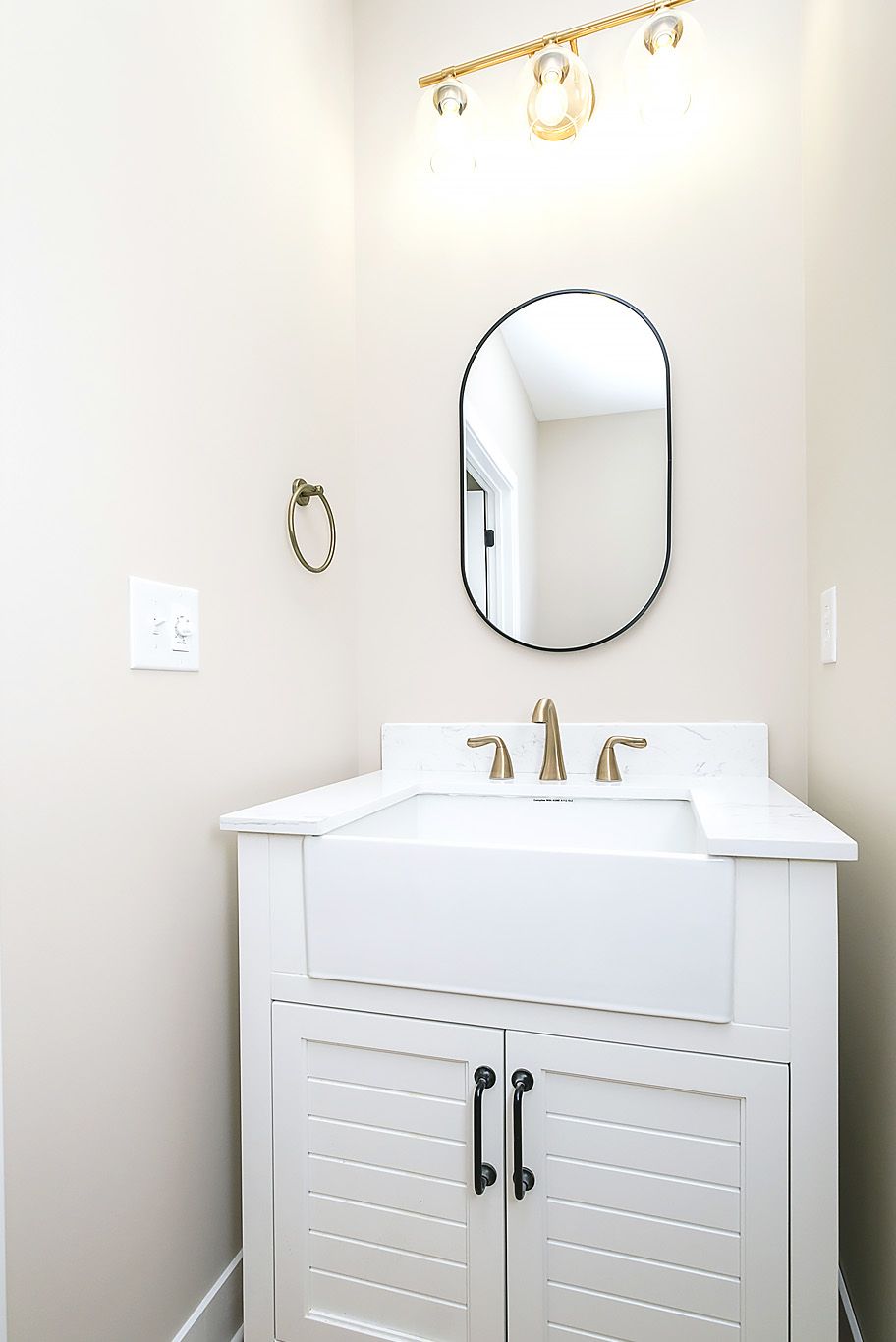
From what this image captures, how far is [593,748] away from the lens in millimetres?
1705

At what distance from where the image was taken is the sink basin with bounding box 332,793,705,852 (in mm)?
1474

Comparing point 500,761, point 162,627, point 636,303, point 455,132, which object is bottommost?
point 500,761

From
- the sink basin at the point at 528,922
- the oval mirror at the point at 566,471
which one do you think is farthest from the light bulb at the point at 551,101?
the sink basin at the point at 528,922

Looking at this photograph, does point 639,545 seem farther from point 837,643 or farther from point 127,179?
point 127,179

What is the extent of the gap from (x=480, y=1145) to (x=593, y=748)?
85 cm

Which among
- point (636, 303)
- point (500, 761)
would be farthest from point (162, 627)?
point (636, 303)

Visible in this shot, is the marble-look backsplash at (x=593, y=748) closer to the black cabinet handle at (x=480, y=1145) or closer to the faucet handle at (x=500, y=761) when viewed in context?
the faucet handle at (x=500, y=761)

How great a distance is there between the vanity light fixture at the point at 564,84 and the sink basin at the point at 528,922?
1449 millimetres

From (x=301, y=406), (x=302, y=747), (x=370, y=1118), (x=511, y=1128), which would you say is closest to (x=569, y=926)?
(x=511, y=1128)

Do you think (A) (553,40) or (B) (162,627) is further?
(A) (553,40)

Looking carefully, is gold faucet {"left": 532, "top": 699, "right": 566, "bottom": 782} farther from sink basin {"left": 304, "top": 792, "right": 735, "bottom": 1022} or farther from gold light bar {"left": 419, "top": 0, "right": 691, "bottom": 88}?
gold light bar {"left": 419, "top": 0, "right": 691, "bottom": 88}

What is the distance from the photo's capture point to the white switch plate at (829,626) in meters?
1.33

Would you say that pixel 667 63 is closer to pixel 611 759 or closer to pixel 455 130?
pixel 455 130

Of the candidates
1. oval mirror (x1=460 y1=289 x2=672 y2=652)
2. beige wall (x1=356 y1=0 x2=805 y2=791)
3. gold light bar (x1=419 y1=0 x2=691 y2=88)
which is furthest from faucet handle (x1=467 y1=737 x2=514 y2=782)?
gold light bar (x1=419 y1=0 x2=691 y2=88)
